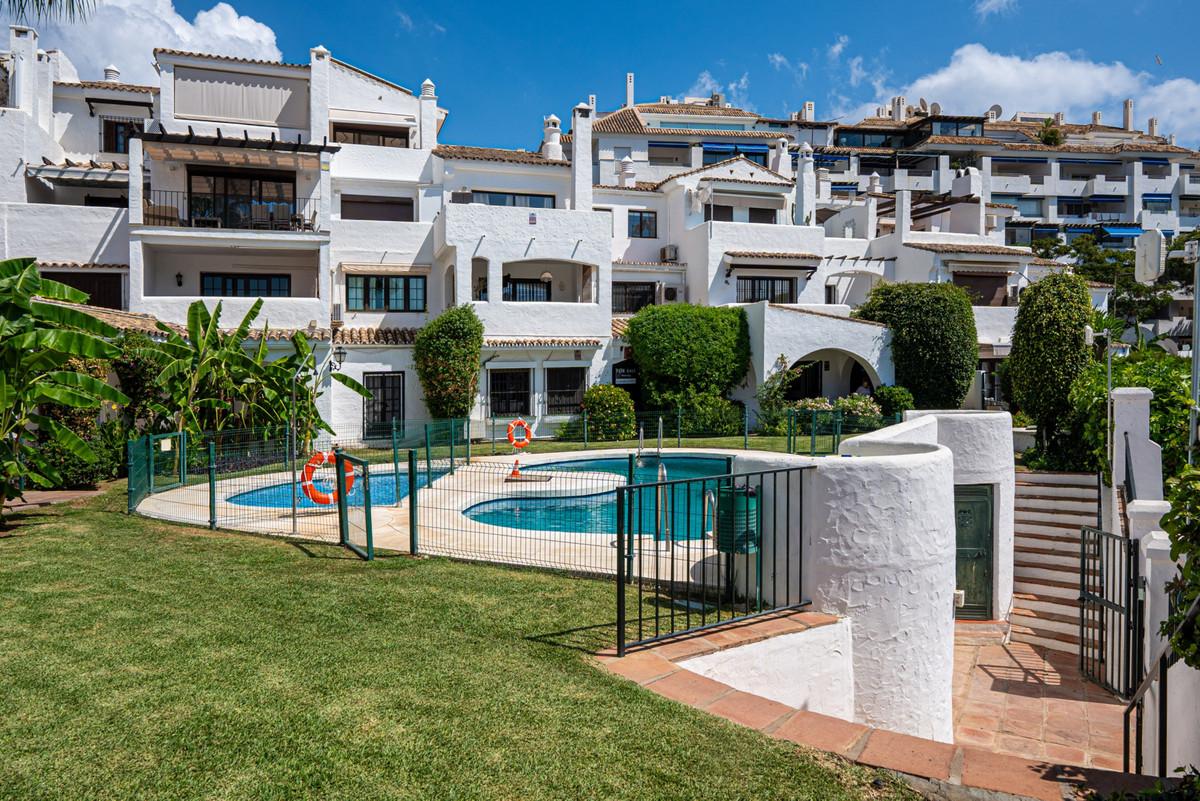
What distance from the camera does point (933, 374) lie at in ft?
95.8

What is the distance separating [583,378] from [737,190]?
13.8 m

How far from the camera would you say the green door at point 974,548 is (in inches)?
468

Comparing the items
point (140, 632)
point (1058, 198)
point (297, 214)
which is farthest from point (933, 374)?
point (1058, 198)

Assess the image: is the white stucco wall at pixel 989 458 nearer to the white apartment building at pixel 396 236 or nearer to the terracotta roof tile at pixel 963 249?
the white apartment building at pixel 396 236

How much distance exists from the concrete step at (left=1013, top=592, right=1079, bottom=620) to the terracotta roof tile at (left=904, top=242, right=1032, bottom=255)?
82.9ft

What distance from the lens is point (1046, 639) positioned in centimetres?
1143

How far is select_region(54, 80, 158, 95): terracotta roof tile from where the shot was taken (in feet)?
105

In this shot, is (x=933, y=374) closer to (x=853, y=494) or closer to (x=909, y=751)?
(x=853, y=494)

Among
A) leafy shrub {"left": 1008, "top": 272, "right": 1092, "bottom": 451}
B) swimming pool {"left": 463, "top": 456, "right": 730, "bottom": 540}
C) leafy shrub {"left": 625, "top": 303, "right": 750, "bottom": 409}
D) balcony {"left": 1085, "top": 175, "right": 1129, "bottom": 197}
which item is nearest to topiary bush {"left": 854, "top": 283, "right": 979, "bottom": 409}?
leafy shrub {"left": 625, "top": 303, "right": 750, "bottom": 409}

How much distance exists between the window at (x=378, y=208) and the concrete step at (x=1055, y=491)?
23.1m

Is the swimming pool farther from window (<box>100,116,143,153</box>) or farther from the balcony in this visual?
the balcony

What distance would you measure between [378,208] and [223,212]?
582 cm

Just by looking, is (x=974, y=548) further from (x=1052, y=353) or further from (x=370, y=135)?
(x=370, y=135)

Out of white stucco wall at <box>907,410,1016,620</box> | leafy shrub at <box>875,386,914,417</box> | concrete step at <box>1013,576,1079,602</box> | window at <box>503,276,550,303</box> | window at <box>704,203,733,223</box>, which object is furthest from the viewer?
window at <box>704,203,733,223</box>
